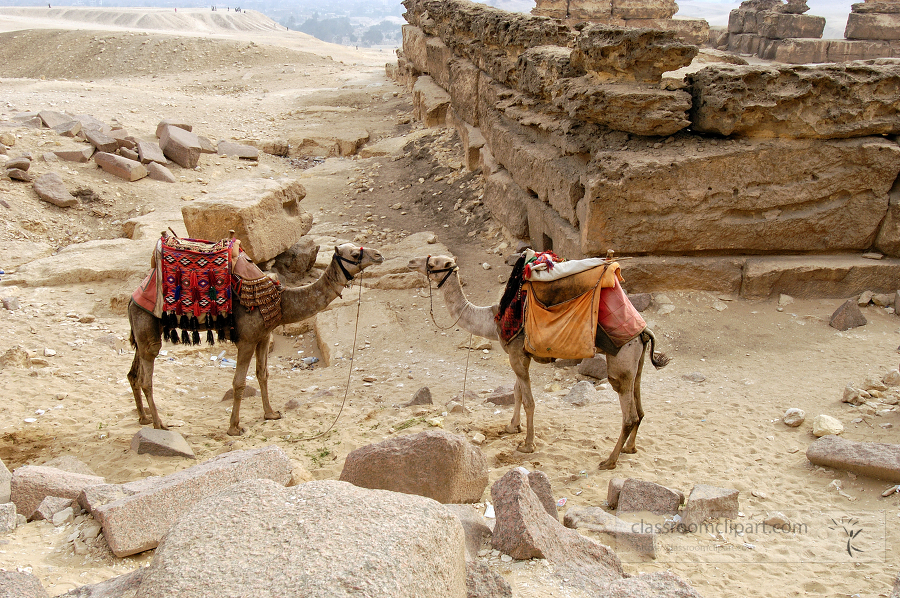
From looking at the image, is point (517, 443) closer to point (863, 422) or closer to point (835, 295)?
point (863, 422)

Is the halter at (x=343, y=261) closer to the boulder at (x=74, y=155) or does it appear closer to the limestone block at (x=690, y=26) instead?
the boulder at (x=74, y=155)

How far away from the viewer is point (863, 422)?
5.35 metres

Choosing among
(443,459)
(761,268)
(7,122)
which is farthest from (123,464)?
(7,122)

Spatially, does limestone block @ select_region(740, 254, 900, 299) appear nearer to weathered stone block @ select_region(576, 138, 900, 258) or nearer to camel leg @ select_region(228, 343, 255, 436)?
weathered stone block @ select_region(576, 138, 900, 258)

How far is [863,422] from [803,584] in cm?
233

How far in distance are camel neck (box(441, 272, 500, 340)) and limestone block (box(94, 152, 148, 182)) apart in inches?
372

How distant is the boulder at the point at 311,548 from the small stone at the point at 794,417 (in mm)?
3746

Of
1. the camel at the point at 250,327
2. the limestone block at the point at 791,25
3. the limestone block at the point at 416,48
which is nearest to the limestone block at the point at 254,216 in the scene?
the camel at the point at 250,327

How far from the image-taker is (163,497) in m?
3.77

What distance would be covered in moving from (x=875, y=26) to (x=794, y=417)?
16.4 m

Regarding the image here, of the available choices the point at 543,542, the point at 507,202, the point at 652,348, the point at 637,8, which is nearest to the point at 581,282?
the point at 652,348

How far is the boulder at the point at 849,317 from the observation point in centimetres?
718

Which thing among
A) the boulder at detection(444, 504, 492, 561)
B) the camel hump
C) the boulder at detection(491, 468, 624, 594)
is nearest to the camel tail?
the camel hump

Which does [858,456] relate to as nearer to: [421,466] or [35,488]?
[421,466]
